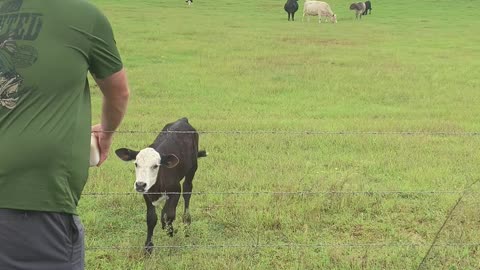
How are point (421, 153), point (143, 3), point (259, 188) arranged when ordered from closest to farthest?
point (259, 188)
point (421, 153)
point (143, 3)

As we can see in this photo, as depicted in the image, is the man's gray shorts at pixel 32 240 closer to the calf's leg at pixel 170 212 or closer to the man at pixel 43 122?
the man at pixel 43 122

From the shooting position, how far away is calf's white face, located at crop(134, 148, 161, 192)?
15.6 feet

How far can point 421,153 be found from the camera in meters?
8.28

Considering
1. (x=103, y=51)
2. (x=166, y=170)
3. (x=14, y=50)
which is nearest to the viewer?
(x=14, y=50)

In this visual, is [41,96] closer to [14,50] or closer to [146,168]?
[14,50]

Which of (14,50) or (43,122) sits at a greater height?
(14,50)

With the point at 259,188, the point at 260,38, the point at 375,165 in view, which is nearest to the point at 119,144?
the point at 259,188

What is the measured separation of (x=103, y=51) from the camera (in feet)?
7.63

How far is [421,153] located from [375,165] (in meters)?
0.96

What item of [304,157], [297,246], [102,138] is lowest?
[304,157]

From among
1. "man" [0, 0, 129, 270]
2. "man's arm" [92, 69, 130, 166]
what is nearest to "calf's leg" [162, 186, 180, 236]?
"man's arm" [92, 69, 130, 166]

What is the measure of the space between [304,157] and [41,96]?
6.04 meters


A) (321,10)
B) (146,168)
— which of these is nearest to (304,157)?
(146,168)

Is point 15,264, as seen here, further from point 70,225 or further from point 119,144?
point 119,144
